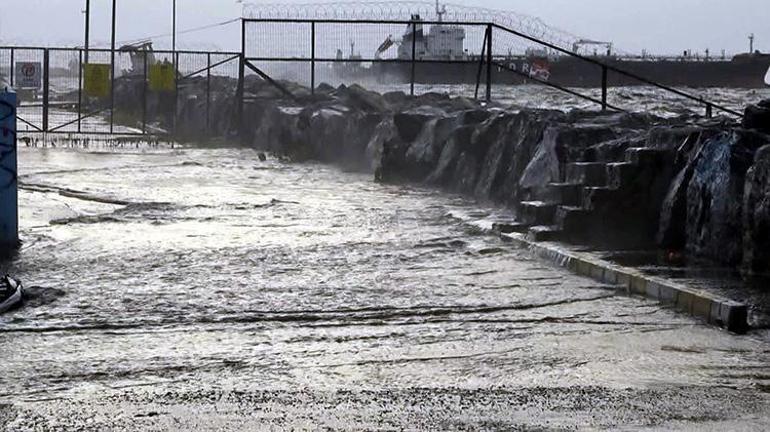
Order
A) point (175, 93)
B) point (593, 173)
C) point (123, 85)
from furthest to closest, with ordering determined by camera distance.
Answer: point (123, 85)
point (175, 93)
point (593, 173)

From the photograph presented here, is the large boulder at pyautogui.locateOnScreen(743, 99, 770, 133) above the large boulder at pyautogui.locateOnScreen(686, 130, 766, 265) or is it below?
above

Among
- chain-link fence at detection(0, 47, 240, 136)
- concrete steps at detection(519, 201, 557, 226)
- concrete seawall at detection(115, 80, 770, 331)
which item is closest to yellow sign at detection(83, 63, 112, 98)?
chain-link fence at detection(0, 47, 240, 136)

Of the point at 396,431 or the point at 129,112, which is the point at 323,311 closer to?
the point at 396,431

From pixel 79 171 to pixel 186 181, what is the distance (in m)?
2.51

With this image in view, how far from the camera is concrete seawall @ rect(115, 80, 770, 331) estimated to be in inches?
400

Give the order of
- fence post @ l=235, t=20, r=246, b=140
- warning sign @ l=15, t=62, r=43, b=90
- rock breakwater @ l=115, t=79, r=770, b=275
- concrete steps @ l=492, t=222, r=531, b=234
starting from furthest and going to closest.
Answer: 1. warning sign @ l=15, t=62, r=43, b=90
2. fence post @ l=235, t=20, r=246, b=140
3. concrete steps @ l=492, t=222, r=531, b=234
4. rock breakwater @ l=115, t=79, r=770, b=275

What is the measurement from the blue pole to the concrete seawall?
4942 millimetres

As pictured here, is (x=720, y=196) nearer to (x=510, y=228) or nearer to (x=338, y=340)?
(x=510, y=228)

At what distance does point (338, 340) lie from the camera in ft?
25.1

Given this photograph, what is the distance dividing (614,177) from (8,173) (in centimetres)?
586

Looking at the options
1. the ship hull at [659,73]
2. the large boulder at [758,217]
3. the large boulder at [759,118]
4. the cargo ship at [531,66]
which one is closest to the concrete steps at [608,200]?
the large boulder at [759,118]

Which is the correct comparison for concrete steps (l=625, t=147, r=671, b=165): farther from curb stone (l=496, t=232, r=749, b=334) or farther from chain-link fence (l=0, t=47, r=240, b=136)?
chain-link fence (l=0, t=47, r=240, b=136)

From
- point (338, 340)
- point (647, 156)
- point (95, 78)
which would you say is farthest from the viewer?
point (95, 78)

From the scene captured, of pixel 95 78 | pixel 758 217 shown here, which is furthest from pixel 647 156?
pixel 95 78
